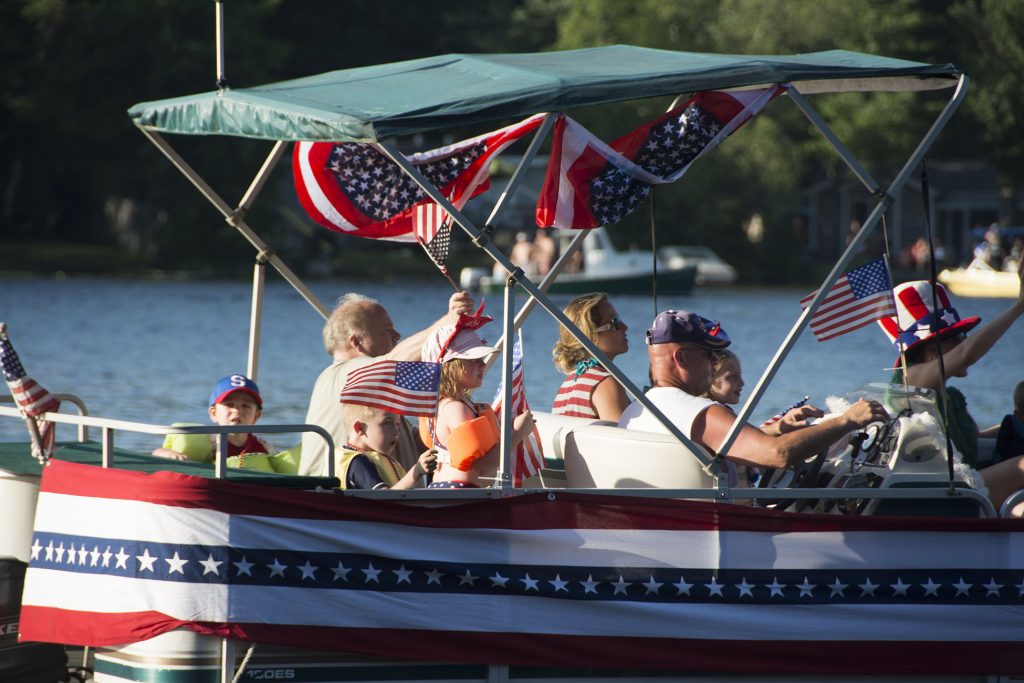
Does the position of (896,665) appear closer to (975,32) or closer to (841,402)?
(841,402)

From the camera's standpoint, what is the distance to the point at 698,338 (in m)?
5.73

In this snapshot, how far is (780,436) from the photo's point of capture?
5.30 m

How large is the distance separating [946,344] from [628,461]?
175 cm

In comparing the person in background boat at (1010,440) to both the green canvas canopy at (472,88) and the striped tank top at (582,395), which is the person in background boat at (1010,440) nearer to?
the green canvas canopy at (472,88)

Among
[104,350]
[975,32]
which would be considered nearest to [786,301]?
[975,32]

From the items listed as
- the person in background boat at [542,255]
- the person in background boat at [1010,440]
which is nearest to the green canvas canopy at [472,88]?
the person in background boat at [1010,440]

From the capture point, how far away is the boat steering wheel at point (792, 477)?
573cm

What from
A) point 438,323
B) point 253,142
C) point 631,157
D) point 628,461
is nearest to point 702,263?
point 253,142

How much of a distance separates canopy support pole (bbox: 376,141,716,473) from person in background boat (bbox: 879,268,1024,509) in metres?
1.33

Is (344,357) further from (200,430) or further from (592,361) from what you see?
(200,430)

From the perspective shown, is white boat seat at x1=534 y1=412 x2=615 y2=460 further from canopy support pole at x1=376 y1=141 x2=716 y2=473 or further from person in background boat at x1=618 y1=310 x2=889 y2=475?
canopy support pole at x1=376 y1=141 x2=716 y2=473

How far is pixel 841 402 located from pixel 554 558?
5.06 ft

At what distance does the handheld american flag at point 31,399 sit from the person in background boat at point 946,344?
10.3 ft

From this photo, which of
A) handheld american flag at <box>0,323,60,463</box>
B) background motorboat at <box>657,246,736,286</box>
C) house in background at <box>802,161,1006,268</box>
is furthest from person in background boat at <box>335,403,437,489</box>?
house in background at <box>802,161,1006,268</box>
